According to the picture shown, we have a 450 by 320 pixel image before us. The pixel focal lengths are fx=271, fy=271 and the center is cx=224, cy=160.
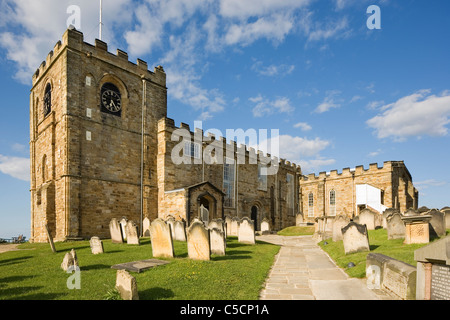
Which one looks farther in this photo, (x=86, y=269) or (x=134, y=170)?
(x=134, y=170)

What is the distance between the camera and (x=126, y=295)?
5102 millimetres

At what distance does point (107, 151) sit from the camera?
788 inches

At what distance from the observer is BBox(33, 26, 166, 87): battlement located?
18.9m

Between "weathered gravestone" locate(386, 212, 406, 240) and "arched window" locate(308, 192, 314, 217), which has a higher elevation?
"weathered gravestone" locate(386, 212, 406, 240)

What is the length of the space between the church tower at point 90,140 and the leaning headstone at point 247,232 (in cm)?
963

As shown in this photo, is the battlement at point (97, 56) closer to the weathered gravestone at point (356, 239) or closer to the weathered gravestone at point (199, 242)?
the weathered gravestone at point (199, 242)

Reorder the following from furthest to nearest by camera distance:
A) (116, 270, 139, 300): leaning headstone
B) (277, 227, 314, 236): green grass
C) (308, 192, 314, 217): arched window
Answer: (308, 192, 314, 217): arched window
(277, 227, 314, 236): green grass
(116, 270, 139, 300): leaning headstone

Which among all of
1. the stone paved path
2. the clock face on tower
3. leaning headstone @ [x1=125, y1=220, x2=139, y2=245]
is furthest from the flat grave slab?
the clock face on tower

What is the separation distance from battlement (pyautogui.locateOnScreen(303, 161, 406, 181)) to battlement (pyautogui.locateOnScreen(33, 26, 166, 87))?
24030mm

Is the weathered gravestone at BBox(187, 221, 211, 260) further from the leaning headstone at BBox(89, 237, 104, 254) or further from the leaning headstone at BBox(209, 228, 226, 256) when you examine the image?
the leaning headstone at BBox(89, 237, 104, 254)

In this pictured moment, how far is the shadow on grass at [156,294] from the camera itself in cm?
537
